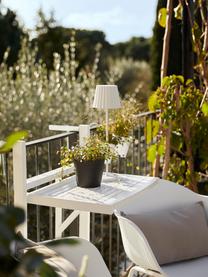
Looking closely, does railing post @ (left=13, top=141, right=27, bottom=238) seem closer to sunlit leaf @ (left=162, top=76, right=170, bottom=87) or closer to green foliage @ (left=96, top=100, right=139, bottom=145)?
green foliage @ (left=96, top=100, right=139, bottom=145)

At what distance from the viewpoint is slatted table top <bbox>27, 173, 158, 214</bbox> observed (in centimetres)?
256

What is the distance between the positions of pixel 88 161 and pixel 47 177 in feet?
0.90

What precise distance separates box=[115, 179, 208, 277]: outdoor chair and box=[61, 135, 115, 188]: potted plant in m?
0.24

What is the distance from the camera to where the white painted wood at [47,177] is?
275 cm

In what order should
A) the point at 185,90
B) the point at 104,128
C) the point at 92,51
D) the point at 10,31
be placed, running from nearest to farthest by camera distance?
1. the point at 104,128
2. the point at 185,90
3. the point at 10,31
4. the point at 92,51

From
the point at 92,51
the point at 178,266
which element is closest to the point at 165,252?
the point at 178,266

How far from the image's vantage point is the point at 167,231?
2695 millimetres

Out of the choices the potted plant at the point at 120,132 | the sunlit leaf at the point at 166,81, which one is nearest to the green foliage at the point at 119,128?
the potted plant at the point at 120,132

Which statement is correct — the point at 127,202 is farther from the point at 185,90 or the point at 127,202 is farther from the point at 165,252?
the point at 185,90

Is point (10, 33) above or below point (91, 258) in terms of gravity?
above

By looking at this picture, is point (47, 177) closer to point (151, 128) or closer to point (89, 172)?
point (89, 172)

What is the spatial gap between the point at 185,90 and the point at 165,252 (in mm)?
1582

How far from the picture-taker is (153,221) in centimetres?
270

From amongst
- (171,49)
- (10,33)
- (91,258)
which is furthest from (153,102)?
(10,33)
